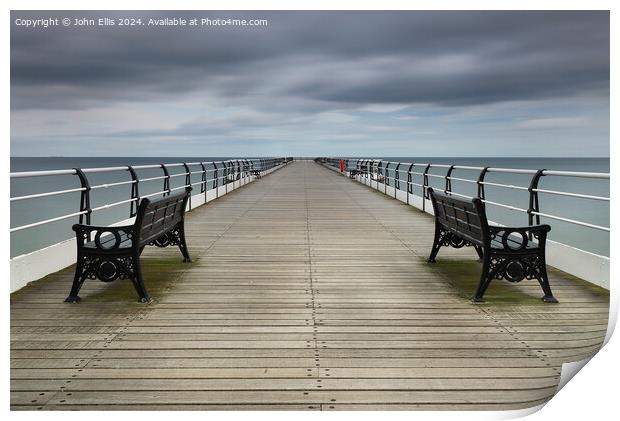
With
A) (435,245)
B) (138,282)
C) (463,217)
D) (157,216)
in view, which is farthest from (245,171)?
(138,282)

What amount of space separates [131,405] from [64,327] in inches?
64.3

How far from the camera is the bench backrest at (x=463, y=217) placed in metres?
5.17

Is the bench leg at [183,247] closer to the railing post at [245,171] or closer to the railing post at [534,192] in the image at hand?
the railing post at [534,192]

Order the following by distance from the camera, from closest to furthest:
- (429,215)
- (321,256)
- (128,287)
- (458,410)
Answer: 1. (458,410)
2. (128,287)
3. (321,256)
4. (429,215)

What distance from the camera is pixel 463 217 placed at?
19.4 feet

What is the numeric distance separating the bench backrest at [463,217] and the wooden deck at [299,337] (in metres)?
0.56

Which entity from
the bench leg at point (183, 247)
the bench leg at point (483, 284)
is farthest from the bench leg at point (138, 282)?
Result: the bench leg at point (483, 284)

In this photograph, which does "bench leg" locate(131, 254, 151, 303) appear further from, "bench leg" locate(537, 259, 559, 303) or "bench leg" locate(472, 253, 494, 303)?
"bench leg" locate(537, 259, 559, 303)

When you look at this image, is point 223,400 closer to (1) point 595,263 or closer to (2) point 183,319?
(2) point 183,319

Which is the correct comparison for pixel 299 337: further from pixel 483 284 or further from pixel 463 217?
pixel 463 217

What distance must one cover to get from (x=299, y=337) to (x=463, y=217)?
2.61m

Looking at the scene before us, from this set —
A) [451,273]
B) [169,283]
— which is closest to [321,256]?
[451,273]

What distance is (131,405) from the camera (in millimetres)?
3080

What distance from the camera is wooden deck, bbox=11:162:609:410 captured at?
10.6 feet
